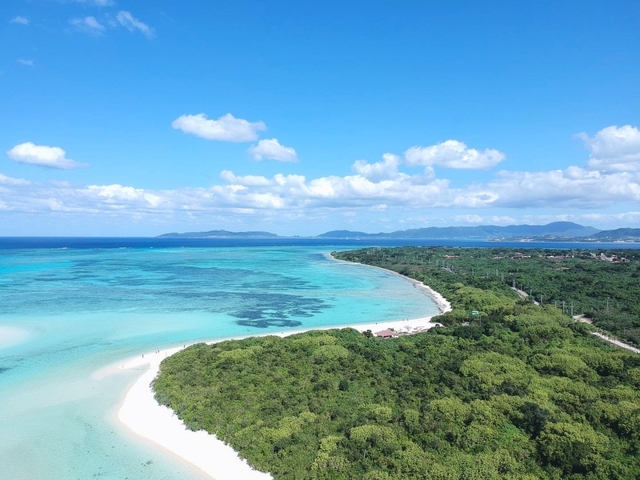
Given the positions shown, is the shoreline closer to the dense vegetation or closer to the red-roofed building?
the red-roofed building

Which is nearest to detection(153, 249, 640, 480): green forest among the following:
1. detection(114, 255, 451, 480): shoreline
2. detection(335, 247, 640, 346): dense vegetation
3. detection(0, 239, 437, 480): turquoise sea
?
detection(114, 255, 451, 480): shoreline

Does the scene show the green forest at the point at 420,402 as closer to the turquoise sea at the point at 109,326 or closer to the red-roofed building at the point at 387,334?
the red-roofed building at the point at 387,334

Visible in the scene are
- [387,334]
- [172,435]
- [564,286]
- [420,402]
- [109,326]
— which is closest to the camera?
[172,435]

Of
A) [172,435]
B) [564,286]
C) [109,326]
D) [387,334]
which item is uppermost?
[564,286]

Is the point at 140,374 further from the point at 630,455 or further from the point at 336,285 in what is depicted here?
the point at 336,285

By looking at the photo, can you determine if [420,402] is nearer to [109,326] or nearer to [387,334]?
[387,334]

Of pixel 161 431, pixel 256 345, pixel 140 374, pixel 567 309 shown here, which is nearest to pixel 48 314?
pixel 140 374

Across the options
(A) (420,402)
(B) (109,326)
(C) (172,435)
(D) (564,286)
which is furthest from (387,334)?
(D) (564,286)
